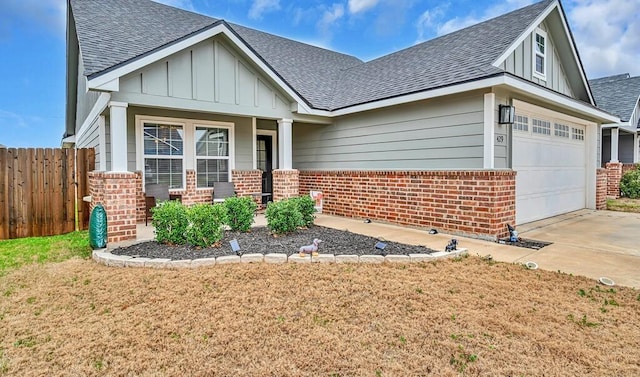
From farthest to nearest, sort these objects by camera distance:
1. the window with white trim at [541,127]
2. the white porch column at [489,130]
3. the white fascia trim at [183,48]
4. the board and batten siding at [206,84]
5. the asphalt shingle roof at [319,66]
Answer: the window with white trim at [541,127] < the asphalt shingle roof at [319,66] < the board and batten siding at [206,84] < the white porch column at [489,130] < the white fascia trim at [183,48]

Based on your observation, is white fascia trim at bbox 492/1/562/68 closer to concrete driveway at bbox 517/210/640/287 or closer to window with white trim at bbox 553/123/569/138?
window with white trim at bbox 553/123/569/138

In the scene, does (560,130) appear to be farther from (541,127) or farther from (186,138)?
(186,138)

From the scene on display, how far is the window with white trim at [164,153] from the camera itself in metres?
8.64

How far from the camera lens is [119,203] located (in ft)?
20.5

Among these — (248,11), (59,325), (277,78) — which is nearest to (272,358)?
(59,325)

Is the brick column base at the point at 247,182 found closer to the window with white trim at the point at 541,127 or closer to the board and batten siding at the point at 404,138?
the board and batten siding at the point at 404,138

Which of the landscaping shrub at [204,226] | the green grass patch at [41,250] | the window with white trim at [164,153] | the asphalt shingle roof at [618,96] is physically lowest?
the green grass patch at [41,250]

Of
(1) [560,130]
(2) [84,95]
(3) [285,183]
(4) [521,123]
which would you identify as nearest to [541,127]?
(4) [521,123]

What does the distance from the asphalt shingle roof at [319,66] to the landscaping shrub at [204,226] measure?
111 inches

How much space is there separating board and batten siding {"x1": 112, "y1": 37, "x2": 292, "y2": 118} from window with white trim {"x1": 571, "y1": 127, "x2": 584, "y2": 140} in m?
8.32

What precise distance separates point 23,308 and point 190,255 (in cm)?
199

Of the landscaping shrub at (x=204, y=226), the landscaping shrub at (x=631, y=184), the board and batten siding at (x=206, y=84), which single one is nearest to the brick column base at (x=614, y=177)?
the landscaping shrub at (x=631, y=184)

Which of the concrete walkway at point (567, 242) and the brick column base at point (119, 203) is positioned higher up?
the brick column base at point (119, 203)

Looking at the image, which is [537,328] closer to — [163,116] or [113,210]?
[113,210]
